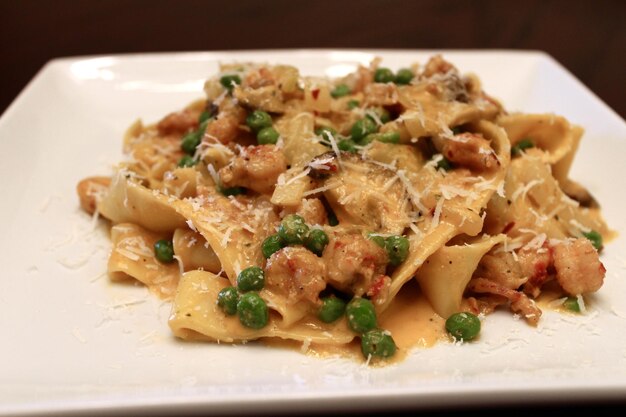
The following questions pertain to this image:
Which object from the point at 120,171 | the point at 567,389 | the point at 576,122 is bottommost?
the point at 576,122

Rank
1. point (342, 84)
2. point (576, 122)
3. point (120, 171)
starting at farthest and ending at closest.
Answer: point (576, 122) → point (342, 84) → point (120, 171)

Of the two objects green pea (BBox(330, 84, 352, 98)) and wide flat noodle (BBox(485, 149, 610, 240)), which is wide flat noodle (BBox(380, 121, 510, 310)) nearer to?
wide flat noodle (BBox(485, 149, 610, 240))

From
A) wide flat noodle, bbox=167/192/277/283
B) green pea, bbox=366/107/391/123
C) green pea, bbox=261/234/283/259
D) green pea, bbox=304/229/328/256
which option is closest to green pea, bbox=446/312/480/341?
green pea, bbox=304/229/328/256

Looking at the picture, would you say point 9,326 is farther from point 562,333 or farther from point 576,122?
point 576,122

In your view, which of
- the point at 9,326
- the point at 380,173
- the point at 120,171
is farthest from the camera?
the point at 120,171

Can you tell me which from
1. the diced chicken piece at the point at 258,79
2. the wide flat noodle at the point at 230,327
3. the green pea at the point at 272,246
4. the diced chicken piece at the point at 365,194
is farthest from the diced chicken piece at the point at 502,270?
the diced chicken piece at the point at 258,79

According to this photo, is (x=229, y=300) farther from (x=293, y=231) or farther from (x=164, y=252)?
(x=164, y=252)

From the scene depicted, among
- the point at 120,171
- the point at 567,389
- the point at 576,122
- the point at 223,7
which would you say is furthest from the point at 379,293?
the point at 223,7
